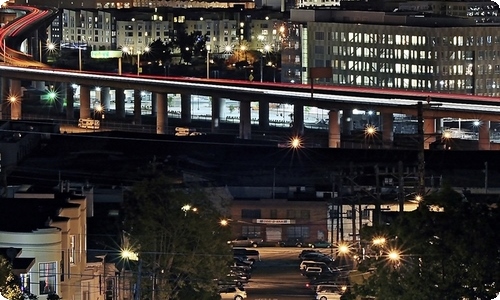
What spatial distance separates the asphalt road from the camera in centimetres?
2352

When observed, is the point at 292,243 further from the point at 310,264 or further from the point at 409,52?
the point at 409,52

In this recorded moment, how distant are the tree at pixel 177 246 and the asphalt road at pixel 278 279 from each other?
205 centimetres

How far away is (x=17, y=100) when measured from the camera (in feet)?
190

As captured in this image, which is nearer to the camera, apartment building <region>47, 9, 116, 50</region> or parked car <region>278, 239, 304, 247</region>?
parked car <region>278, 239, 304, 247</region>

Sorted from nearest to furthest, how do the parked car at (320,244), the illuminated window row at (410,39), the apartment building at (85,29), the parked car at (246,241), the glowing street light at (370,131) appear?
1. the parked car at (320,244)
2. the parked car at (246,241)
3. the glowing street light at (370,131)
4. the illuminated window row at (410,39)
5. the apartment building at (85,29)

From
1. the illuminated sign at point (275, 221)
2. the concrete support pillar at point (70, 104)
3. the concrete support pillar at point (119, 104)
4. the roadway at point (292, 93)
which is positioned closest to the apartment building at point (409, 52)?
the concrete support pillar at point (119, 104)

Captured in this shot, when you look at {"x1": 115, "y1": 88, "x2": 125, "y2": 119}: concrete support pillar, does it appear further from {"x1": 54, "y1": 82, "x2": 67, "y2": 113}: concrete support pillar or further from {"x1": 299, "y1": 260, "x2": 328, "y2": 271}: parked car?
{"x1": 299, "y1": 260, "x2": 328, "y2": 271}: parked car

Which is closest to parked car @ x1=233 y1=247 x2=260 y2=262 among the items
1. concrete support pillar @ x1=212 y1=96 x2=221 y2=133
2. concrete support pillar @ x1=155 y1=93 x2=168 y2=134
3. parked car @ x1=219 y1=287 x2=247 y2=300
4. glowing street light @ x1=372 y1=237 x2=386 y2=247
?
parked car @ x1=219 y1=287 x2=247 y2=300

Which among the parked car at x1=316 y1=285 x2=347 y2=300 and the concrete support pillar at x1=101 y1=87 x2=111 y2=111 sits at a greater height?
the concrete support pillar at x1=101 y1=87 x2=111 y2=111

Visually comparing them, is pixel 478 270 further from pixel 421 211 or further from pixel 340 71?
pixel 340 71

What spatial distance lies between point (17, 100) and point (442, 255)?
42.6m

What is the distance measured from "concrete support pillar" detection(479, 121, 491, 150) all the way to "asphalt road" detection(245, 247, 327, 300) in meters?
20.0

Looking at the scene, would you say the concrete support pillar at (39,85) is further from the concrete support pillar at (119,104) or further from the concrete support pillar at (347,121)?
the concrete support pillar at (347,121)

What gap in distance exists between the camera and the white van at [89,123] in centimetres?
5409
